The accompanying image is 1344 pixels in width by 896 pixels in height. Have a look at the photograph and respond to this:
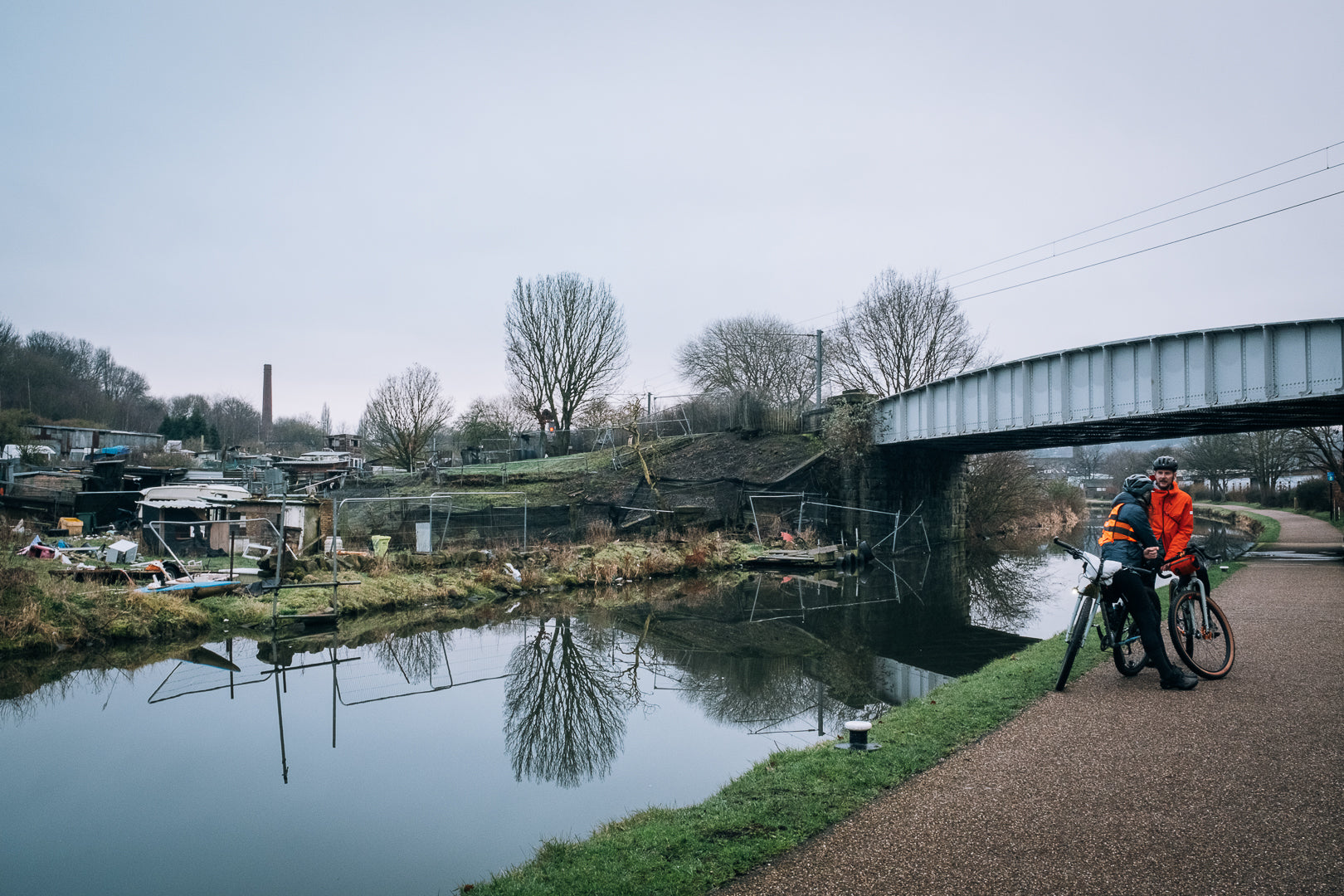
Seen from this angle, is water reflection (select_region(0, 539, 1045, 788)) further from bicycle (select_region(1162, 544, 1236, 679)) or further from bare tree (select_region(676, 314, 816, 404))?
bare tree (select_region(676, 314, 816, 404))

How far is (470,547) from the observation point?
24.5 metres

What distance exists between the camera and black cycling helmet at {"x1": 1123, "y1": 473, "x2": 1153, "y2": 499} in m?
7.56

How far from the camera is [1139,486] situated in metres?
7.59

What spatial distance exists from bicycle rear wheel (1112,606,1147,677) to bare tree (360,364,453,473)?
41.7 meters

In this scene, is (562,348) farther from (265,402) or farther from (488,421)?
(265,402)

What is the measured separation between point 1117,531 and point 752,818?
180 inches

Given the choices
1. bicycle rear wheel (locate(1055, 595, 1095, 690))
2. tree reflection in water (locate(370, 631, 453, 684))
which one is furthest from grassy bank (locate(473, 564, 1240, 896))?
tree reflection in water (locate(370, 631, 453, 684))

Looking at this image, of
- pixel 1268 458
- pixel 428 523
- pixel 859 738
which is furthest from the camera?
pixel 1268 458

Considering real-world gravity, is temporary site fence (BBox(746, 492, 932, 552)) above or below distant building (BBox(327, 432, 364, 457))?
below

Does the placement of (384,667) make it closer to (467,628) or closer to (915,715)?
(467,628)

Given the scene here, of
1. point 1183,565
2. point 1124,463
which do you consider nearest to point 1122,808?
point 1183,565

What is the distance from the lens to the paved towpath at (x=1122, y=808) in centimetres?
422

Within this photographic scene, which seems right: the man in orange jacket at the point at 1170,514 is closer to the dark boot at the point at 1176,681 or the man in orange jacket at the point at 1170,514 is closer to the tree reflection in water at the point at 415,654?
the dark boot at the point at 1176,681

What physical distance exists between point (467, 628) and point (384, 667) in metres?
3.57
